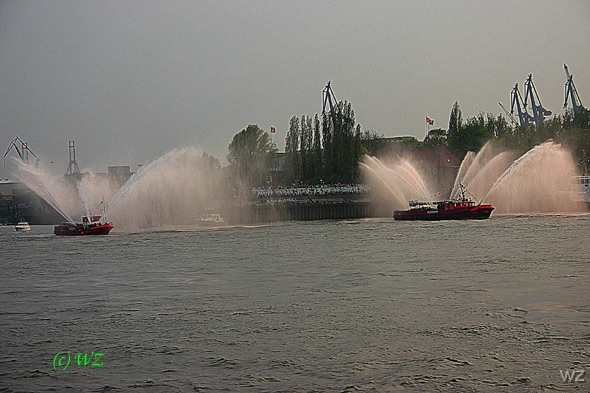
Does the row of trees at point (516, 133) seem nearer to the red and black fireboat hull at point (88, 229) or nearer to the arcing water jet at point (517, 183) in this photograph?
the arcing water jet at point (517, 183)

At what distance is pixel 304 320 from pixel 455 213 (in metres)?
50.2

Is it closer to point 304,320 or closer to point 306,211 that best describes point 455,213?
point 306,211

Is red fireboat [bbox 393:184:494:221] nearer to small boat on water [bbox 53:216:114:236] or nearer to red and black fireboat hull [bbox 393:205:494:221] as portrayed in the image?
red and black fireboat hull [bbox 393:205:494:221]

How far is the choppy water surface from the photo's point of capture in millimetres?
15805

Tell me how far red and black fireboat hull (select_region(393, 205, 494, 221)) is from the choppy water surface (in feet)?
91.3

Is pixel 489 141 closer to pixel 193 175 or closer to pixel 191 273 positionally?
pixel 193 175

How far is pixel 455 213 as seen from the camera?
69.1 meters

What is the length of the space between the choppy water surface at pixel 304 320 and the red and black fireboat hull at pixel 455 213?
2781 cm

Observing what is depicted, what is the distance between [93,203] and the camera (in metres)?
79.8

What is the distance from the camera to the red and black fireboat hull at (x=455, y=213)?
68750mm

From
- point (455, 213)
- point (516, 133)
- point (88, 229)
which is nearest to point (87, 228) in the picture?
point (88, 229)

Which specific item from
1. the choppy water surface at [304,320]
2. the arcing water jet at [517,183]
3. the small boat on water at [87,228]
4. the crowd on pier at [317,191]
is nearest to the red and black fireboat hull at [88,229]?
the small boat on water at [87,228]

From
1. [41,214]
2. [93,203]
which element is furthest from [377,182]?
[41,214]

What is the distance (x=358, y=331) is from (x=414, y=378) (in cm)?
445
